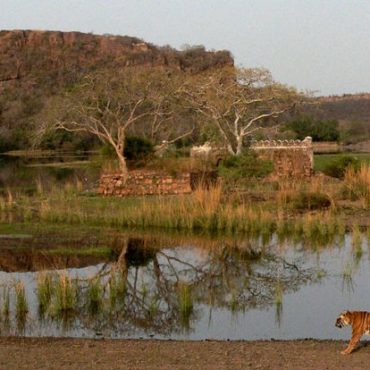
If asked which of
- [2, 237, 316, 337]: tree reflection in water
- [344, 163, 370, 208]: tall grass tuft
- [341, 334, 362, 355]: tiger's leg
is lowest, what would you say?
[2, 237, 316, 337]: tree reflection in water

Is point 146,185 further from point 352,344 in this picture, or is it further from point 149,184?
point 352,344

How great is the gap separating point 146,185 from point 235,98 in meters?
8.80

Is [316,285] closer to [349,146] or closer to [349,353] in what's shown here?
[349,353]

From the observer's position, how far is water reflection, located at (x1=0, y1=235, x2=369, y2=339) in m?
9.95

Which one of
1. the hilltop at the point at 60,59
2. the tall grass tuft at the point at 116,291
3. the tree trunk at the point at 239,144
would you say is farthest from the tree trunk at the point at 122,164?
the hilltop at the point at 60,59

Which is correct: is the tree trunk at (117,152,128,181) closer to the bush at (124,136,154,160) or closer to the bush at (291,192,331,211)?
the bush at (124,136,154,160)

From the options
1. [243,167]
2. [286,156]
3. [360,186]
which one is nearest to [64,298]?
[360,186]

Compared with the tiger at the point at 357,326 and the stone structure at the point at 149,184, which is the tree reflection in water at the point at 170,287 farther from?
the stone structure at the point at 149,184

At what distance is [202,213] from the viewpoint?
19.3 metres

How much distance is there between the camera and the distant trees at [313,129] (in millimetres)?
63688

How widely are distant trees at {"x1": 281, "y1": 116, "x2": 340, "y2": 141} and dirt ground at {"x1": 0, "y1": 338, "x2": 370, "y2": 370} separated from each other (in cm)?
5271

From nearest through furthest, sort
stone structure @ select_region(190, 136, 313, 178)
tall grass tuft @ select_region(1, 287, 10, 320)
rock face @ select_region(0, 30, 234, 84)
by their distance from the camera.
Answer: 1. tall grass tuft @ select_region(1, 287, 10, 320)
2. stone structure @ select_region(190, 136, 313, 178)
3. rock face @ select_region(0, 30, 234, 84)

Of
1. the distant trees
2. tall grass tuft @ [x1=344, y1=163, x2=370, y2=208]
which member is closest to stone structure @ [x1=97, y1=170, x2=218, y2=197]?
tall grass tuft @ [x1=344, y1=163, x2=370, y2=208]

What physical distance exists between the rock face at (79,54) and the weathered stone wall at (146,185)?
73582mm
